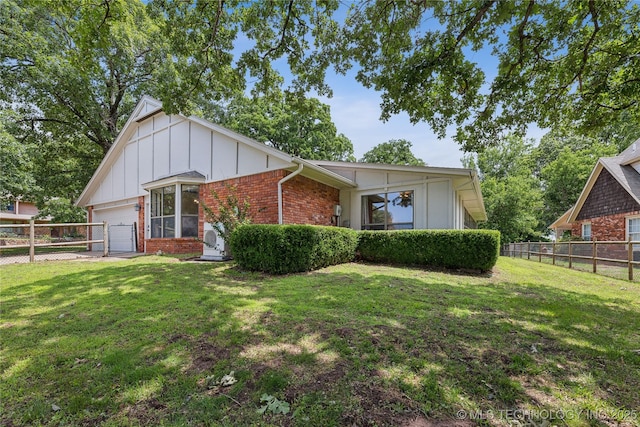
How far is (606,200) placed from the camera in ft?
43.5

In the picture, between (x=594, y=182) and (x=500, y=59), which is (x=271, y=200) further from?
(x=594, y=182)

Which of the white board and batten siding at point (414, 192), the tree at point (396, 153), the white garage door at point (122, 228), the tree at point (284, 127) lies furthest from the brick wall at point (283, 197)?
the tree at point (396, 153)

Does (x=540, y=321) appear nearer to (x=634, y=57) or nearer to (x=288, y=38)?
(x=634, y=57)

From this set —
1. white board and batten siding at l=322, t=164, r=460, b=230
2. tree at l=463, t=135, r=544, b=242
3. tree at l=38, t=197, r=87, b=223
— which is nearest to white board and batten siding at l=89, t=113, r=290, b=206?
white board and batten siding at l=322, t=164, r=460, b=230

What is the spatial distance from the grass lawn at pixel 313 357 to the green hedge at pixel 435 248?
2.39 m

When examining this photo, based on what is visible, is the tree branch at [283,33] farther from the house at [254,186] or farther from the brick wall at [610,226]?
the brick wall at [610,226]

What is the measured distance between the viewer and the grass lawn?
6.12 ft

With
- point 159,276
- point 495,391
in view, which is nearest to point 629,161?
point 495,391

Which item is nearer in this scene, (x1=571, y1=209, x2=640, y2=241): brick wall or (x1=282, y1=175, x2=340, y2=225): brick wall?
(x1=282, y1=175, x2=340, y2=225): brick wall

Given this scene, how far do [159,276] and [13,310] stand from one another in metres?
2.26

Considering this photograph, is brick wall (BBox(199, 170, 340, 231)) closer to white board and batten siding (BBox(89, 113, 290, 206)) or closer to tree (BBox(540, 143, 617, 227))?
white board and batten siding (BBox(89, 113, 290, 206))

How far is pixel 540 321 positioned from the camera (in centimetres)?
360

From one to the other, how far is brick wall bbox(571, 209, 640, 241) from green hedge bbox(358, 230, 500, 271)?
9162mm

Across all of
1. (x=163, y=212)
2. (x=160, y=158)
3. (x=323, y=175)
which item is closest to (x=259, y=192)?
(x=323, y=175)
